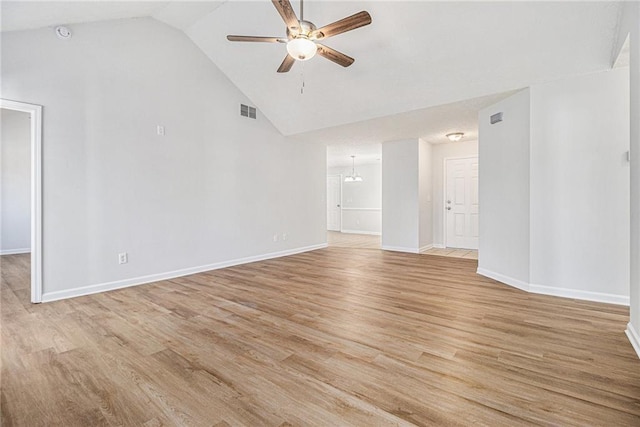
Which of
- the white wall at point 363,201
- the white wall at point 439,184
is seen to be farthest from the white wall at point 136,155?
the white wall at point 363,201

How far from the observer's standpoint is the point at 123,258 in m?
3.80

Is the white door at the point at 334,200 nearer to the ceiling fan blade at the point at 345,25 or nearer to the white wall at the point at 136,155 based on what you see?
the white wall at the point at 136,155

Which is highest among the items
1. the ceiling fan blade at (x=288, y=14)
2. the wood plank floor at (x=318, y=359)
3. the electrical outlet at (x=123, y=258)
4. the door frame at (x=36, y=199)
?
the ceiling fan blade at (x=288, y=14)

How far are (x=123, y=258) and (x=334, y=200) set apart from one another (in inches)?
314

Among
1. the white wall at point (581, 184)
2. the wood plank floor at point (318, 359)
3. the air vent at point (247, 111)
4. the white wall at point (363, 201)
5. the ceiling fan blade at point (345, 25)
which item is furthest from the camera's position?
the white wall at point (363, 201)

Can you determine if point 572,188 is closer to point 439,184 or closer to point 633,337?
point 633,337

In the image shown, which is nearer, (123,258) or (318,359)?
(318,359)

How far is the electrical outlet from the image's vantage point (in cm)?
377

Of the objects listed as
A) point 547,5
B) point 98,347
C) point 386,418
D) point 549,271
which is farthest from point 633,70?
point 98,347

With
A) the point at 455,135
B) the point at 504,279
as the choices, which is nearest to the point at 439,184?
the point at 455,135

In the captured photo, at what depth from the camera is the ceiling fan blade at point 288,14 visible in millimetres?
2326

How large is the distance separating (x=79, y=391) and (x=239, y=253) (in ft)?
11.7

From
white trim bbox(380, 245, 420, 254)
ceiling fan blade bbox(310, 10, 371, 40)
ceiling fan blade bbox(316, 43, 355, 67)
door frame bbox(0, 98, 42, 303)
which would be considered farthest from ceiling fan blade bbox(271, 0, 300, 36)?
white trim bbox(380, 245, 420, 254)

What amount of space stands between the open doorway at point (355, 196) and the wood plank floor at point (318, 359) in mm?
6109
